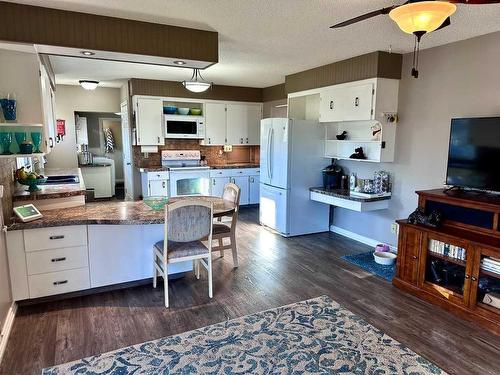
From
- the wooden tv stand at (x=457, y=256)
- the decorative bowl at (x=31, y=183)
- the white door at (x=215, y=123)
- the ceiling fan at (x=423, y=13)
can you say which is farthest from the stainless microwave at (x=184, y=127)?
the ceiling fan at (x=423, y=13)

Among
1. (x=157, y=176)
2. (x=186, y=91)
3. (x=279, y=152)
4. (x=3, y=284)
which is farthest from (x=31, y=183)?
(x=186, y=91)

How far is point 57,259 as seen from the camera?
3.09 m

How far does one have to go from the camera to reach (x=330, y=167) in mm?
5301

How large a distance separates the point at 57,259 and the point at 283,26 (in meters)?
2.99

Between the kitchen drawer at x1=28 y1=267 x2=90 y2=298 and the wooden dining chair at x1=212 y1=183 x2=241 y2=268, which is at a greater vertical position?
the wooden dining chair at x1=212 y1=183 x2=241 y2=268

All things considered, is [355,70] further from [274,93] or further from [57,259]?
[57,259]

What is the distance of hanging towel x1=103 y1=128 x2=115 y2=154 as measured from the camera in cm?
966

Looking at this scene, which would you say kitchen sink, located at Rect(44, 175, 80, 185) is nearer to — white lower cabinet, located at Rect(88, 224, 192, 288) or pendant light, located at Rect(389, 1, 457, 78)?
white lower cabinet, located at Rect(88, 224, 192, 288)

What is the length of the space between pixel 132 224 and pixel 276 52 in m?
2.64

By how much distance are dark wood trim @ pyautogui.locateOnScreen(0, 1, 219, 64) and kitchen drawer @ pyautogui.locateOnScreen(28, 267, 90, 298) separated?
79.6 inches

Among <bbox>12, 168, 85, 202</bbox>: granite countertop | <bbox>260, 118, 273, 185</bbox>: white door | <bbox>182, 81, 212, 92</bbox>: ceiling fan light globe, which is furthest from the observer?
<bbox>260, 118, 273, 185</bbox>: white door

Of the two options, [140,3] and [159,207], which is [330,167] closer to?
[159,207]

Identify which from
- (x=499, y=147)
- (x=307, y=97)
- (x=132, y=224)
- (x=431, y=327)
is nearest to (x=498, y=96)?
(x=499, y=147)

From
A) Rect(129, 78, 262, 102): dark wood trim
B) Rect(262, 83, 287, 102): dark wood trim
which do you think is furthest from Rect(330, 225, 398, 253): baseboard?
Rect(129, 78, 262, 102): dark wood trim
